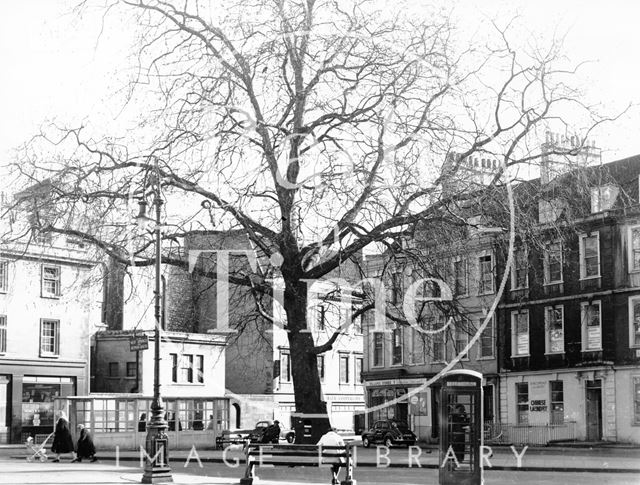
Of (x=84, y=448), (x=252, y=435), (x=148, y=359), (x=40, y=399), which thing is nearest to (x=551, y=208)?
(x=84, y=448)

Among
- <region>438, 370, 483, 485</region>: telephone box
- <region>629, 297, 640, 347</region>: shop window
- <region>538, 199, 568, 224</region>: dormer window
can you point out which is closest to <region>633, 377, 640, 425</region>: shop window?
<region>629, 297, 640, 347</region>: shop window

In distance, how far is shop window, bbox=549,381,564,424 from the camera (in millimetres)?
49656

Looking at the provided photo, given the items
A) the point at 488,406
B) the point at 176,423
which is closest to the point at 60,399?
the point at 176,423

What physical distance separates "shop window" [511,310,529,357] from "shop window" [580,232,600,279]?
190 inches

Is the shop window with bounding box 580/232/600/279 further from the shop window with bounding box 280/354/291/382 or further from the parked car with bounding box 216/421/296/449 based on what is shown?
the shop window with bounding box 280/354/291/382

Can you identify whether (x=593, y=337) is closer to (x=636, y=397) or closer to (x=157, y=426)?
(x=636, y=397)

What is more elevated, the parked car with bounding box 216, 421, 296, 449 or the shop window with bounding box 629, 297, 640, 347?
the shop window with bounding box 629, 297, 640, 347

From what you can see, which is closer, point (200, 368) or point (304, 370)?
point (304, 370)

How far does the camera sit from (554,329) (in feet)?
166

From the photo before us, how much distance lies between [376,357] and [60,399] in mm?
23958

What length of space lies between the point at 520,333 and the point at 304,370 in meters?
31.1

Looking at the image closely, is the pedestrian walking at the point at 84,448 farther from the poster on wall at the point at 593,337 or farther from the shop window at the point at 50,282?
the poster on wall at the point at 593,337

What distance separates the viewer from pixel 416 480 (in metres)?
23.9

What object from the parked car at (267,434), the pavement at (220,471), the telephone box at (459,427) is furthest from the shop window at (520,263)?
the parked car at (267,434)
